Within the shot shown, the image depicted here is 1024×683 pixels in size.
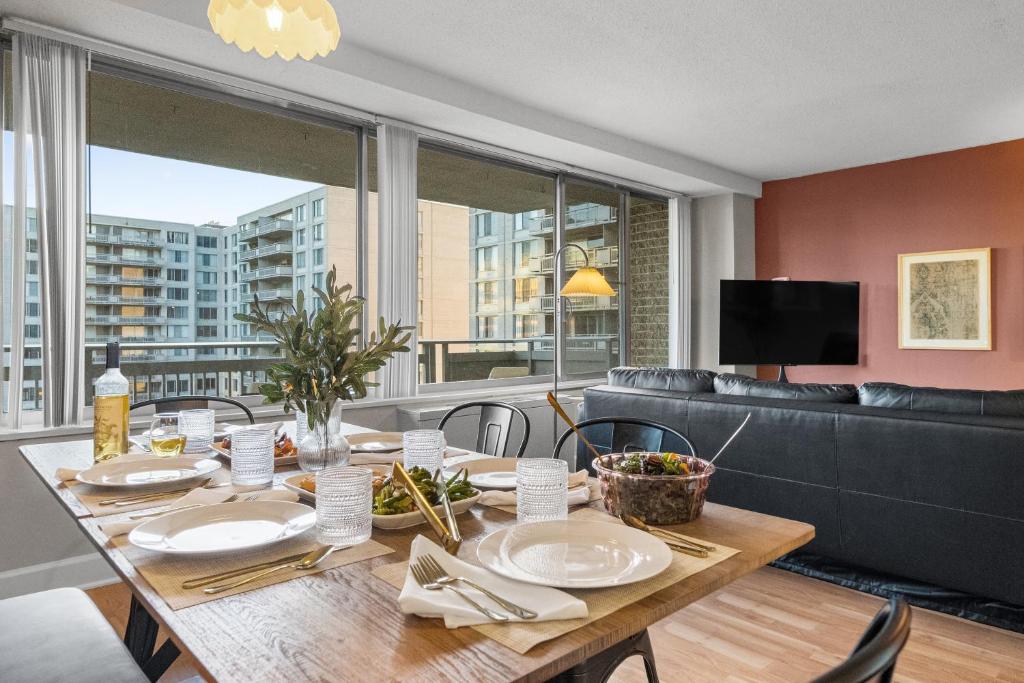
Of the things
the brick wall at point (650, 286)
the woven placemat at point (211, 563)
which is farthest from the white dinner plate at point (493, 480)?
the brick wall at point (650, 286)

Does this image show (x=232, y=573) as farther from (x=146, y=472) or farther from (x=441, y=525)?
(x=146, y=472)

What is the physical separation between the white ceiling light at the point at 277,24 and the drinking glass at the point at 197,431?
0.98 metres

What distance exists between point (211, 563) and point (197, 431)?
960 mm

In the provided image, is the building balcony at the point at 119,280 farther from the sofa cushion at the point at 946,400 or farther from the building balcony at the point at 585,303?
the sofa cushion at the point at 946,400

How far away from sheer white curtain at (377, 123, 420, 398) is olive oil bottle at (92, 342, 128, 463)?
2274mm

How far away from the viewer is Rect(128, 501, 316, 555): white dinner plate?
3.31 feet

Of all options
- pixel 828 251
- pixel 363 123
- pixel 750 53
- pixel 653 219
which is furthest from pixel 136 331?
pixel 828 251

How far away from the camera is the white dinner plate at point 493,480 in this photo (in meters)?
1.43

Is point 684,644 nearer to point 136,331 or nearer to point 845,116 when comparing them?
point 136,331

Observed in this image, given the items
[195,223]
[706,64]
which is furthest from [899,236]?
[195,223]

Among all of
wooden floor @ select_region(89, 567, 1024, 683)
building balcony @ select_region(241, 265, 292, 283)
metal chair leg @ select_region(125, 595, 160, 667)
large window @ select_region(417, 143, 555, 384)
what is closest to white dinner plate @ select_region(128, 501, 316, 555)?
metal chair leg @ select_region(125, 595, 160, 667)

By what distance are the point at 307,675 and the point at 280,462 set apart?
3.64 ft

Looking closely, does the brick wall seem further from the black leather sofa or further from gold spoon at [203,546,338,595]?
gold spoon at [203,546,338,595]

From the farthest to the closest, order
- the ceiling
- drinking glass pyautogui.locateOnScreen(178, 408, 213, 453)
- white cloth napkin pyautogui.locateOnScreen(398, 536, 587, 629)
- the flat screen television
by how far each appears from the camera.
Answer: the flat screen television
the ceiling
drinking glass pyautogui.locateOnScreen(178, 408, 213, 453)
white cloth napkin pyautogui.locateOnScreen(398, 536, 587, 629)
